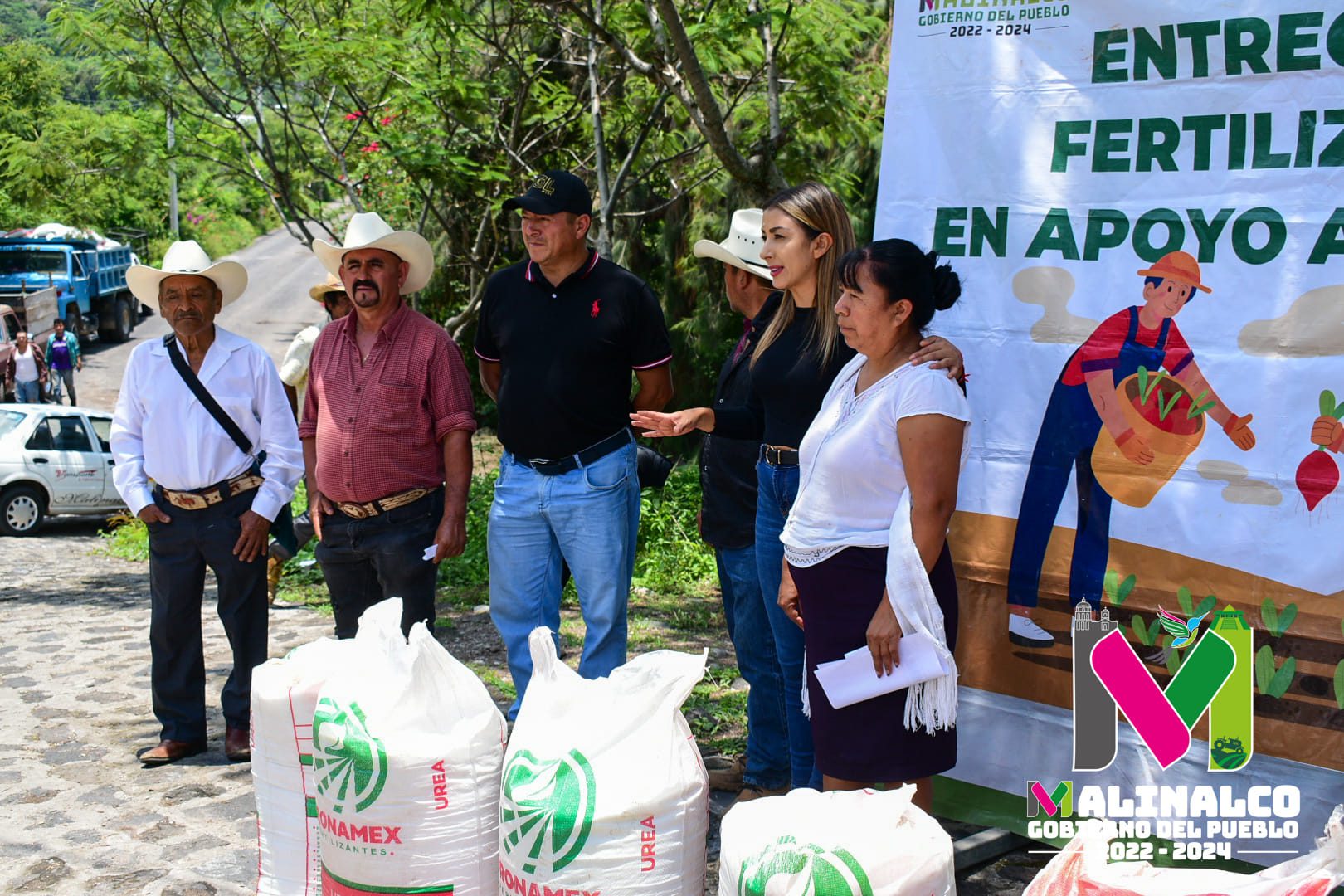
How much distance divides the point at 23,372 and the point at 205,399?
691 inches

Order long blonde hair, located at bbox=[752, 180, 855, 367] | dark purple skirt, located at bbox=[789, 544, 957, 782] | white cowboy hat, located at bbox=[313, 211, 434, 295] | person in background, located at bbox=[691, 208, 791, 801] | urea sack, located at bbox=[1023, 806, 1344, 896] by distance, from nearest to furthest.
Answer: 1. urea sack, located at bbox=[1023, 806, 1344, 896]
2. dark purple skirt, located at bbox=[789, 544, 957, 782]
3. long blonde hair, located at bbox=[752, 180, 855, 367]
4. person in background, located at bbox=[691, 208, 791, 801]
5. white cowboy hat, located at bbox=[313, 211, 434, 295]

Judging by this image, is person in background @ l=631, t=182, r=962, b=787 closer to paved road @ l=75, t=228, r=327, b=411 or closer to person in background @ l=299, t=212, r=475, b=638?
person in background @ l=299, t=212, r=475, b=638

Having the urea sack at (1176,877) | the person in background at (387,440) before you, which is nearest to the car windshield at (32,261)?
the person in background at (387,440)

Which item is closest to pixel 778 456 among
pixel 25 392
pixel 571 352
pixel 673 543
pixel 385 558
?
pixel 571 352

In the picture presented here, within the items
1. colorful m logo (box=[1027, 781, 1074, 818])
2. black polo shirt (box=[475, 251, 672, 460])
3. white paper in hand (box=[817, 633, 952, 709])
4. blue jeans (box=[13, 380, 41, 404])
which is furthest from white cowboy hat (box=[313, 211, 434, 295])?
blue jeans (box=[13, 380, 41, 404])

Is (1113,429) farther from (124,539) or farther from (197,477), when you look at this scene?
(124,539)

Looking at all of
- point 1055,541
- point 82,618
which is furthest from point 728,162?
point 82,618

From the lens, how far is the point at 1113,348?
3.65 m

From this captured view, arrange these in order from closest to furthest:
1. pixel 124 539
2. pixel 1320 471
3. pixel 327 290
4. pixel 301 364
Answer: pixel 1320 471 < pixel 327 290 < pixel 301 364 < pixel 124 539

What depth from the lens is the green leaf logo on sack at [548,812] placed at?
2725 millimetres

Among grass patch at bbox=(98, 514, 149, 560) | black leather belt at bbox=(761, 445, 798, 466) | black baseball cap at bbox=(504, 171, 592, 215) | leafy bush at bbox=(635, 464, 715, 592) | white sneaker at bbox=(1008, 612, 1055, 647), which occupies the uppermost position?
black baseball cap at bbox=(504, 171, 592, 215)

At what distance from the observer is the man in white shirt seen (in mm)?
4719

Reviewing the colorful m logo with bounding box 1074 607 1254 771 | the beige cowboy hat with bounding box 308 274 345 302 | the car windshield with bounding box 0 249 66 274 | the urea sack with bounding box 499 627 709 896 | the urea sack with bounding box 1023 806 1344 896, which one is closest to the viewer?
the urea sack with bounding box 1023 806 1344 896

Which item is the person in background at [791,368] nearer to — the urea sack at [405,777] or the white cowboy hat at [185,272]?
the urea sack at [405,777]
